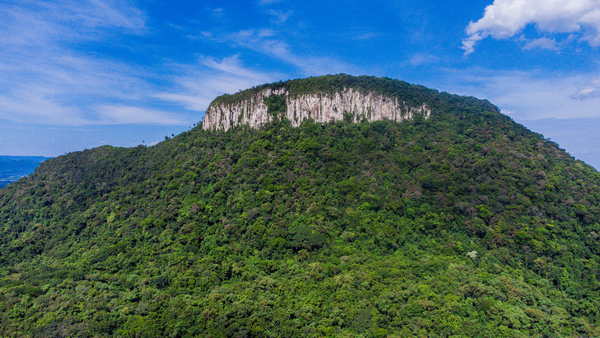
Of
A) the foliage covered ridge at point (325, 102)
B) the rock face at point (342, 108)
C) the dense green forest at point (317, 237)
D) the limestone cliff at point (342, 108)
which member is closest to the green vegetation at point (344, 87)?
the foliage covered ridge at point (325, 102)

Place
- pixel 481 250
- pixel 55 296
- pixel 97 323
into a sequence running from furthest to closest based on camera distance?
pixel 481 250 → pixel 55 296 → pixel 97 323

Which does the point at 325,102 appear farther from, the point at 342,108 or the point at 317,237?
the point at 317,237

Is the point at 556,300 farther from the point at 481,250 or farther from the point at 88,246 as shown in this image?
the point at 88,246

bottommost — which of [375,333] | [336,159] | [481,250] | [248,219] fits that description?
[375,333]

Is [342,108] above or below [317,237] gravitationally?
above

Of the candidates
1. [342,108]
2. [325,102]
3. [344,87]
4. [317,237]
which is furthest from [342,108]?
[317,237]

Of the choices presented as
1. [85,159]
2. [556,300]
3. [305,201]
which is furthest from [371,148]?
[85,159]

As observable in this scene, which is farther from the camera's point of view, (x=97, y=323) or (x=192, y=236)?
(x=192, y=236)

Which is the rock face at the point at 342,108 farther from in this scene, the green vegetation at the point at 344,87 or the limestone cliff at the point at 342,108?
the green vegetation at the point at 344,87
